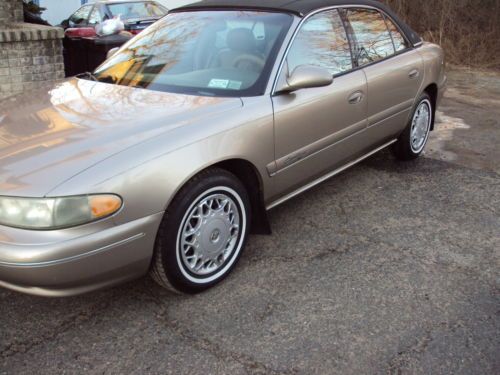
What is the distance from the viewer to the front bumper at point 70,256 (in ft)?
7.68

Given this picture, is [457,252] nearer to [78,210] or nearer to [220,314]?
[220,314]

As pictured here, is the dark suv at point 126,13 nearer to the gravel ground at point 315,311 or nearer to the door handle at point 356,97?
the door handle at point 356,97

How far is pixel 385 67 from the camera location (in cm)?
429

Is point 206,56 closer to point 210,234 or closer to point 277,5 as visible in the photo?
point 277,5

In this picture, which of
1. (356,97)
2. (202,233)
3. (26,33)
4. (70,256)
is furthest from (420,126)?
(26,33)

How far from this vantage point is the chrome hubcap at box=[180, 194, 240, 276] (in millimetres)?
2877

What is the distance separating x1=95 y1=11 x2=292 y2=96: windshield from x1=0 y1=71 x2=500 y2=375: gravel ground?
1069 millimetres

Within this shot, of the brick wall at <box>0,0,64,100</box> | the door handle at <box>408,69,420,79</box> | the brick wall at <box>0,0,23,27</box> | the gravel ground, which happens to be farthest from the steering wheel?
the brick wall at <box>0,0,23,27</box>

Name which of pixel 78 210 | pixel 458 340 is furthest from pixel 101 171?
pixel 458 340

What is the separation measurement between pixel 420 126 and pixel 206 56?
2.41m

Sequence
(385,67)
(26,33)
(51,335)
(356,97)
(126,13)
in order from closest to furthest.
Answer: (51,335) → (356,97) → (385,67) → (26,33) → (126,13)

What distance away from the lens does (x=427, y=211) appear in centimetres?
407

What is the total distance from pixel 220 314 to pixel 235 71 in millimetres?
1519

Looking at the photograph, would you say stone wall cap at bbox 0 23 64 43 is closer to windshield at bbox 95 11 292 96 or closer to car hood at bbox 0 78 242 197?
windshield at bbox 95 11 292 96
